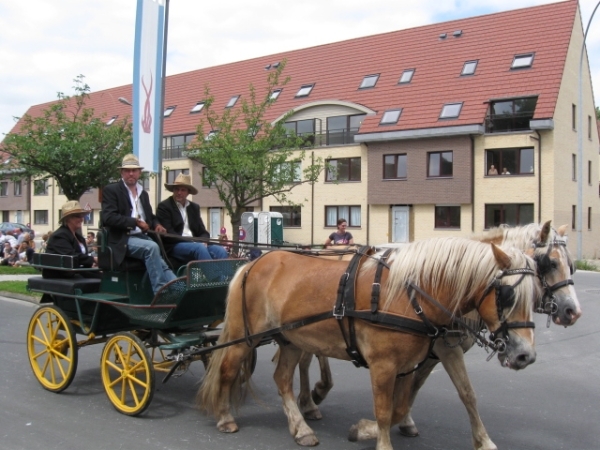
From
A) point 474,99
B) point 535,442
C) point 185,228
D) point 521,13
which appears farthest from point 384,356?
point 521,13

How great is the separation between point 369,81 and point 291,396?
29081mm

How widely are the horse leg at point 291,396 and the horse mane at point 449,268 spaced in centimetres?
136

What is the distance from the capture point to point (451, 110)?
92.2 ft

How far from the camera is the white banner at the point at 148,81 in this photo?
11.6 m

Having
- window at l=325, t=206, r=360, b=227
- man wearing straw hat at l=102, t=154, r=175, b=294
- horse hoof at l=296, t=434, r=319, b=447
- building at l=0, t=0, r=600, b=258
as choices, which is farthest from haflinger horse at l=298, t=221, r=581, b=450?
window at l=325, t=206, r=360, b=227

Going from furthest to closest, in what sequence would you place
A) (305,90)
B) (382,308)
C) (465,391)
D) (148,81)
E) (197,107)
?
(197,107), (305,90), (148,81), (465,391), (382,308)

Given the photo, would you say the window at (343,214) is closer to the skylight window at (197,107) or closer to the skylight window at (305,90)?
the skylight window at (305,90)

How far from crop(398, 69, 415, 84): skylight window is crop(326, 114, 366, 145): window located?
2629 mm

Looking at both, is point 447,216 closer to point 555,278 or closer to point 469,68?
point 469,68

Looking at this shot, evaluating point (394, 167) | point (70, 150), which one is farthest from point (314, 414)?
point (394, 167)

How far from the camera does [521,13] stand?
30453 millimetres

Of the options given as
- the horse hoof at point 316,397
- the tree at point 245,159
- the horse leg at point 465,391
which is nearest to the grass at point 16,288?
the tree at point 245,159

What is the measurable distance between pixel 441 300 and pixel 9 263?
20.2 meters

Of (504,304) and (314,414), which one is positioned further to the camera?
(314,414)
